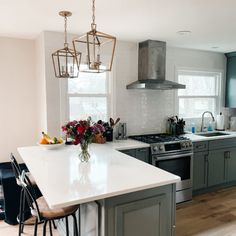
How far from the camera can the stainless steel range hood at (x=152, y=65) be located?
369cm

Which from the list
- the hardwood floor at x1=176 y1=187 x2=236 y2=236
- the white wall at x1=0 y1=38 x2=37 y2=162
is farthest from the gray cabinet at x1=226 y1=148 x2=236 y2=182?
the white wall at x1=0 y1=38 x2=37 y2=162

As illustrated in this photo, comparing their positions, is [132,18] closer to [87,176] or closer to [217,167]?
[87,176]

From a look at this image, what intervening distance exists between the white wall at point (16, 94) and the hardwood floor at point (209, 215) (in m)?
2.52

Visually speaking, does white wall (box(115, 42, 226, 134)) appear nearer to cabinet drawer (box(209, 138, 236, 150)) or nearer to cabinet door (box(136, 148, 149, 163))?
cabinet door (box(136, 148, 149, 163))

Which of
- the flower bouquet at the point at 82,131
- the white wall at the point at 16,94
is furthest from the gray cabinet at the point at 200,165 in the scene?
the white wall at the point at 16,94

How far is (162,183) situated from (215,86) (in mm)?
3811

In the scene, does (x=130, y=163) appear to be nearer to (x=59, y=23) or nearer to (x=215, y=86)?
(x=59, y=23)

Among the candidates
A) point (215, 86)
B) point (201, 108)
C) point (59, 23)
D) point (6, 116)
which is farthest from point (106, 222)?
point (215, 86)

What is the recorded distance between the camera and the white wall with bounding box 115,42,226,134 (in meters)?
3.81

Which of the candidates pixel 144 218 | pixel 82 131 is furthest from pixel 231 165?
pixel 82 131

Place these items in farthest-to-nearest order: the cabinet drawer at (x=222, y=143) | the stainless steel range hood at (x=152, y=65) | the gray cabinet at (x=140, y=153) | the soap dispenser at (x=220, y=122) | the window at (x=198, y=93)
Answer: the soap dispenser at (x=220, y=122) → the window at (x=198, y=93) → the cabinet drawer at (x=222, y=143) → the stainless steel range hood at (x=152, y=65) → the gray cabinet at (x=140, y=153)

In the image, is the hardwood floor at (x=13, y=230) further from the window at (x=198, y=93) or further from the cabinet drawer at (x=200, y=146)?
the window at (x=198, y=93)

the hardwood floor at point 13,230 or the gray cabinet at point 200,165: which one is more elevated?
the gray cabinet at point 200,165

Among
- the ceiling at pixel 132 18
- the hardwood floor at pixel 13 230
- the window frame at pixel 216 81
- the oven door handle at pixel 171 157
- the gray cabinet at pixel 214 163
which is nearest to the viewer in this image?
the ceiling at pixel 132 18
